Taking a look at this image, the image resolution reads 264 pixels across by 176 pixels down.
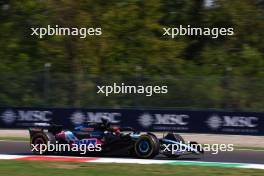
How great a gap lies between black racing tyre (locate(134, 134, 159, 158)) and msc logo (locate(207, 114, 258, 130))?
792 cm

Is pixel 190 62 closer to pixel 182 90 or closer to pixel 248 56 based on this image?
pixel 248 56

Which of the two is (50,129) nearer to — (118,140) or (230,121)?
(118,140)

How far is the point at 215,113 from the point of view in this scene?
20.5m

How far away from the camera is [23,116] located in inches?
866

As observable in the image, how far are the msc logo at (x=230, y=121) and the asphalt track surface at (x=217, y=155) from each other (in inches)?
169

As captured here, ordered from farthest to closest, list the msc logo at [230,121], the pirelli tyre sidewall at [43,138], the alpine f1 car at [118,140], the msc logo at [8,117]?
the msc logo at [8,117], the msc logo at [230,121], the pirelli tyre sidewall at [43,138], the alpine f1 car at [118,140]

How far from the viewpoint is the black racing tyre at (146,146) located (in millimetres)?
12594

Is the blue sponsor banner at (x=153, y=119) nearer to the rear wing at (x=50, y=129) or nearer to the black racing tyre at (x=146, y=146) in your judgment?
the rear wing at (x=50, y=129)

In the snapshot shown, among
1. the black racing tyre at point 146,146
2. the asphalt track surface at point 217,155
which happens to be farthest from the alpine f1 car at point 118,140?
the asphalt track surface at point 217,155

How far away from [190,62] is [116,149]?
16.5 metres

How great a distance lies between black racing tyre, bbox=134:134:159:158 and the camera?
41.3 ft

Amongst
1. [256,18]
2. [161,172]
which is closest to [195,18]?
[256,18]

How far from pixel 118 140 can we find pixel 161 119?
8.05m

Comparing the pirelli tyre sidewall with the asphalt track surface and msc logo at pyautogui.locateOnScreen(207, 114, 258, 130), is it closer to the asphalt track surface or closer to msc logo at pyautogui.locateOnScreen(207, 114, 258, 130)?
the asphalt track surface
